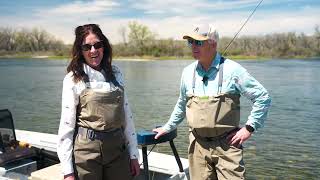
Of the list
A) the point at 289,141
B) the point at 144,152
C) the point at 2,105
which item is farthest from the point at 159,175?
the point at 2,105

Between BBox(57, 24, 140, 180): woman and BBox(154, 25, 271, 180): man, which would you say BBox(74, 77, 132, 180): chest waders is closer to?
BBox(57, 24, 140, 180): woman

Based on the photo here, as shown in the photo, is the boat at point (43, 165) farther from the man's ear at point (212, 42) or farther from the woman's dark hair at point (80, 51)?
the man's ear at point (212, 42)

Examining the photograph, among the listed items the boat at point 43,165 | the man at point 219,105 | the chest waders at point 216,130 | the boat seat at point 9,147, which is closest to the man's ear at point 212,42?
the man at point 219,105

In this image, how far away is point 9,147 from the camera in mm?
4527

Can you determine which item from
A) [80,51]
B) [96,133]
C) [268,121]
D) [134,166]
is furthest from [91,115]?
[268,121]

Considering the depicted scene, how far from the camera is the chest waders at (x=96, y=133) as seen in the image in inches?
102

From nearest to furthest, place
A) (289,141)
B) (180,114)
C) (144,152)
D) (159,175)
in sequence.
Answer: (180,114) → (144,152) → (159,175) → (289,141)

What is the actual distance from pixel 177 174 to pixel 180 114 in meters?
0.92

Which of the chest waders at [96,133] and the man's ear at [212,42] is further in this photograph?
the man's ear at [212,42]

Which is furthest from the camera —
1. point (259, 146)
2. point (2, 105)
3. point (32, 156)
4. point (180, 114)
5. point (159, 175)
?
point (2, 105)

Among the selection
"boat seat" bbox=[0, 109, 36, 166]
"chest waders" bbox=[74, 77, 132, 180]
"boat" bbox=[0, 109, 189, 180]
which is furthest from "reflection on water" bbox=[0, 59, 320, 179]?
"chest waders" bbox=[74, 77, 132, 180]

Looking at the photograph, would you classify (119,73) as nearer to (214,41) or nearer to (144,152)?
(214,41)

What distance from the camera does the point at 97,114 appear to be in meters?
2.57

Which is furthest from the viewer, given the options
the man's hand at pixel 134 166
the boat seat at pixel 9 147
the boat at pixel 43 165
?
the boat seat at pixel 9 147
